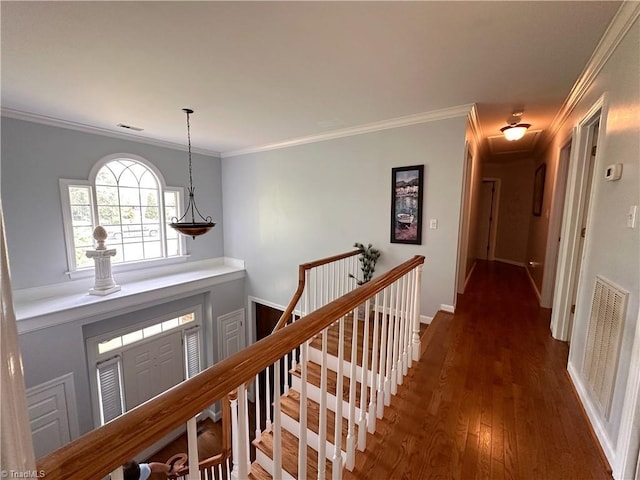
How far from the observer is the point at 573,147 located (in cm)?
264

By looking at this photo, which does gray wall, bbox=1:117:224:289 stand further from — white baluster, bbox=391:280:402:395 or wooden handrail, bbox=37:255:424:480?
white baluster, bbox=391:280:402:395

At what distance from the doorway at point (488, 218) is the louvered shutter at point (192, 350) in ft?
20.7

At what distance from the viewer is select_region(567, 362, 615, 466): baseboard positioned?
1412 mm

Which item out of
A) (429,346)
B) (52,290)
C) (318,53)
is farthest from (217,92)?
(52,290)

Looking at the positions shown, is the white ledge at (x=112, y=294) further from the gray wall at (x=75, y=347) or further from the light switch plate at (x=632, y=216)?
the light switch plate at (x=632, y=216)

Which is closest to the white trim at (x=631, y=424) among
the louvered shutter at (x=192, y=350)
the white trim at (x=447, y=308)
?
the white trim at (x=447, y=308)

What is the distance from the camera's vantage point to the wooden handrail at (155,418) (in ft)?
1.56

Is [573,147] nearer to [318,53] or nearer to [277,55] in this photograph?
[318,53]

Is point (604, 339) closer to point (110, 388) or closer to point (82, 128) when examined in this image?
point (110, 388)

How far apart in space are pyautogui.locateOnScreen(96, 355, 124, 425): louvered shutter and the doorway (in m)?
7.28

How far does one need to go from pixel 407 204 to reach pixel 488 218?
13.4 ft

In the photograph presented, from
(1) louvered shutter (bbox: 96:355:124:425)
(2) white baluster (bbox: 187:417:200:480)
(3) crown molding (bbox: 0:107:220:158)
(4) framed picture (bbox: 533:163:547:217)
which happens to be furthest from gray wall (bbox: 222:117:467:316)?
(2) white baluster (bbox: 187:417:200:480)

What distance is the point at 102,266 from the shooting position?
3.79 m

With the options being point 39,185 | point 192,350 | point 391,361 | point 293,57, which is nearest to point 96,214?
point 39,185
